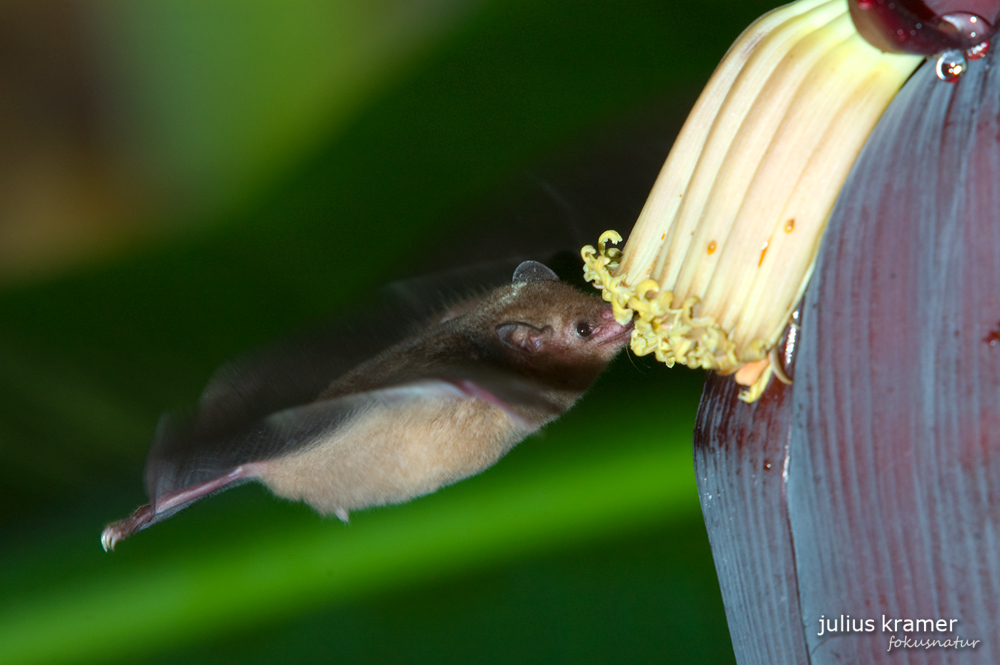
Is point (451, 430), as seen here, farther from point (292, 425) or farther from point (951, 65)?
point (951, 65)

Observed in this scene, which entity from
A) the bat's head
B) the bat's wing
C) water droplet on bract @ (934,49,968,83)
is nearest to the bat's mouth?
the bat's head

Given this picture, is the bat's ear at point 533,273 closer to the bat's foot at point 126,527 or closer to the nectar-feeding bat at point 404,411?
the nectar-feeding bat at point 404,411

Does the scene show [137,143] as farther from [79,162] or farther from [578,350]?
[578,350]

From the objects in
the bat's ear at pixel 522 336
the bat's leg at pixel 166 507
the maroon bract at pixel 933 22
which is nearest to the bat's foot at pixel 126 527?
the bat's leg at pixel 166 507

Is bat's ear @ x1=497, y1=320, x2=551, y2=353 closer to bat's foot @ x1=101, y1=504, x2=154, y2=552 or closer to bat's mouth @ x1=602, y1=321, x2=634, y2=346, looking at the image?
bat's mouth @ x1=602, y1=321, x2=634, y2=346

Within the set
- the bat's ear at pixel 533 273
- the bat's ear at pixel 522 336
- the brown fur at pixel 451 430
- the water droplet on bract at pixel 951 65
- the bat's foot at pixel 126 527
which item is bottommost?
the bat's foot at pixel 126 527

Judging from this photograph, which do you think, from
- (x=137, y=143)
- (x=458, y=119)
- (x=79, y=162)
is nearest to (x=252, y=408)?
(x=458, y=119)
